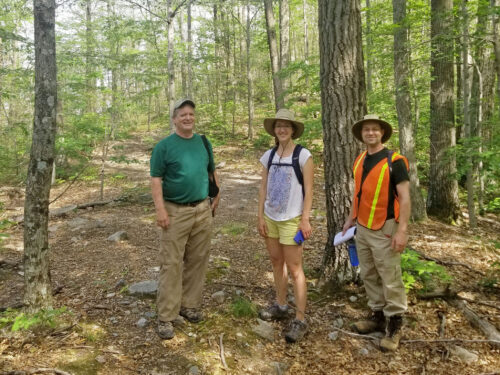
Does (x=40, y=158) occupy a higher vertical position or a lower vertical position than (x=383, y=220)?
higher

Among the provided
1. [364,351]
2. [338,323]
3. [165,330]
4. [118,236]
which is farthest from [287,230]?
[118,236]

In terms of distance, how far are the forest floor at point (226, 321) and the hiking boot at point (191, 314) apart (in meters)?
0.06

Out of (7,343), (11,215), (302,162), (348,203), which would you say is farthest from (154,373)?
(11,215)

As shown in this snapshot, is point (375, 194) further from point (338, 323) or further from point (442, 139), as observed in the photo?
point (442, 139)

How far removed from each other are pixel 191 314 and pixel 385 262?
2.13 metres

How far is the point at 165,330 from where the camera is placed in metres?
3.34

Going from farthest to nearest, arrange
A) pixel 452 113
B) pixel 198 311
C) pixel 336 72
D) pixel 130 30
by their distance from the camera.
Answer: pixel 130 30
pixel 452 113
pixel 336 72
pixel 198 311

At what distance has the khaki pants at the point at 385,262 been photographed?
3.25m

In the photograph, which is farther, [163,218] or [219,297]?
[219,297]

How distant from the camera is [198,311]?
3744 millimetres

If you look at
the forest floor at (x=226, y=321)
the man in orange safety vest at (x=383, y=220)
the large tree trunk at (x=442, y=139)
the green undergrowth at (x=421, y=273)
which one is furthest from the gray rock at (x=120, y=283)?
the large tree trunk at (x=442, y=139)

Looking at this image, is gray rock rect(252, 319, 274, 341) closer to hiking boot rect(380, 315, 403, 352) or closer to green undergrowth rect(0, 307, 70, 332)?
hiking boot rect(380, 315, 403, 352)

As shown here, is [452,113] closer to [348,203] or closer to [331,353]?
[348,203]

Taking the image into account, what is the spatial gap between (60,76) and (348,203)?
11.6 meters
